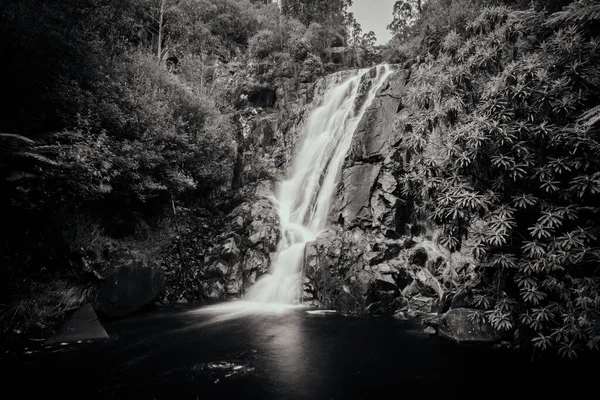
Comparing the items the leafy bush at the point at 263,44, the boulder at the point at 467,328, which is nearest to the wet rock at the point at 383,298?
the boulder at the point at 467,328

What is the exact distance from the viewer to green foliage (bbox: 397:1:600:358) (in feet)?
17.4

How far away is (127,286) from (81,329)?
200 cm

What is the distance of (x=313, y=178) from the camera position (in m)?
15.0

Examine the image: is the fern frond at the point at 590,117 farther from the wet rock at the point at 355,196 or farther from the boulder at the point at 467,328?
the wet rock at the point at 355,196

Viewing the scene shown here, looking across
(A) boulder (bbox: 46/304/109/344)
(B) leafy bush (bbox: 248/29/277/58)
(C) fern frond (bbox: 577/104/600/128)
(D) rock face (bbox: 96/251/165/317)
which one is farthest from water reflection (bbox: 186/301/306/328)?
(B) leafy bush (bbox: 248/29/277/58)

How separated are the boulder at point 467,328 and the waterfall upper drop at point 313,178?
4.98 meters

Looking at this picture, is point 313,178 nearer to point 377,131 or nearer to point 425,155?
point 377,131

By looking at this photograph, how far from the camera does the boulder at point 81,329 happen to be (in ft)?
21.7

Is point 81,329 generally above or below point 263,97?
below

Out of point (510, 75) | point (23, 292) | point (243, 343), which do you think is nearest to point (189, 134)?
point (23, 292)

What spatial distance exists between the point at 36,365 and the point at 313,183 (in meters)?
11.4

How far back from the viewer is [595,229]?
5.21m

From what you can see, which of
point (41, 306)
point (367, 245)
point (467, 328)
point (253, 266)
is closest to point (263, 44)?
point (253, 266)

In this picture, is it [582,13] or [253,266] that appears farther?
[253,266]
